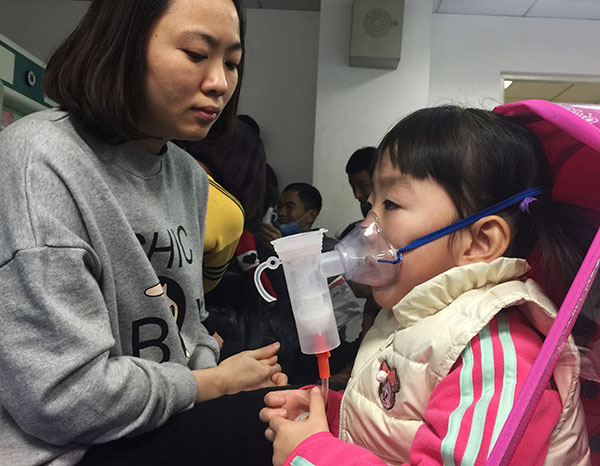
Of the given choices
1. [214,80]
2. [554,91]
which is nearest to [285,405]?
[214,80]

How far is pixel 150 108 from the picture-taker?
940 millimetres

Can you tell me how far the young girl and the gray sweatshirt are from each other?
0.25 m

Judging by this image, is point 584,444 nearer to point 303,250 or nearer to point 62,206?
point 303,250

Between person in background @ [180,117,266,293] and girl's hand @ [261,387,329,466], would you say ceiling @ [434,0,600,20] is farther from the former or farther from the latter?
girl's hand @ [261,387,329,466]

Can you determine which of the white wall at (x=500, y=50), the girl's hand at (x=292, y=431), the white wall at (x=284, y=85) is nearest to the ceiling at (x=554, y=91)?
the white wall at (x=500, y=50)

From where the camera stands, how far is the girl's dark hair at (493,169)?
776 millimetres

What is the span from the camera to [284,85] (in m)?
4.32

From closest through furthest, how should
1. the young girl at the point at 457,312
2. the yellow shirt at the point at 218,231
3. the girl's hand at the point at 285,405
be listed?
1. the young girl at the point at 457,312
2. the girl's hand at the point at 285,405
3. the yellow shirt at the point at 218,231

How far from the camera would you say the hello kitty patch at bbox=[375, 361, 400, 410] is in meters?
0.75

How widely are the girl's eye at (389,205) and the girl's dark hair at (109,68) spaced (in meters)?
0.47

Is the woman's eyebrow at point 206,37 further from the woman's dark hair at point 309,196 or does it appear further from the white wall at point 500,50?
the white wall at point 500,50

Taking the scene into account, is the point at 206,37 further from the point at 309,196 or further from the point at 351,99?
the point at 351,99

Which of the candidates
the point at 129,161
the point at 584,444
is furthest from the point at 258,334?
the point at 584,444

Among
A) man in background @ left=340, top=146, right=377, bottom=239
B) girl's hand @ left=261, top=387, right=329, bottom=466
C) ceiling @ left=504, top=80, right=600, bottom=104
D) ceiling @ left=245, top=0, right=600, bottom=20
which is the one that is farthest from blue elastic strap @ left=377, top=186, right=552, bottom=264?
ceiling @ left=504, top=80, right=600, bottom=104
